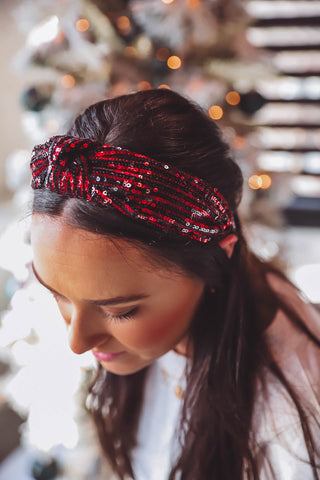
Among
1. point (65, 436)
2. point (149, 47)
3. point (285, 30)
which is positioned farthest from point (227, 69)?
point (285, 30)

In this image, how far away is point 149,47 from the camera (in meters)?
1.45

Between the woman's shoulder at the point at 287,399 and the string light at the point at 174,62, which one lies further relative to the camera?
the string light at the point at 174,62

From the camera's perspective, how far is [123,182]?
54 cm

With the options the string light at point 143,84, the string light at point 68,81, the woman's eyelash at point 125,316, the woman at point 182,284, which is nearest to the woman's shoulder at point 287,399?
the woman at point 182,284

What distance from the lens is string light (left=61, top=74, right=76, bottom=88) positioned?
4.77 ft

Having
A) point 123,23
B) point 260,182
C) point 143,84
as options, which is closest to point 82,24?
point 123,23

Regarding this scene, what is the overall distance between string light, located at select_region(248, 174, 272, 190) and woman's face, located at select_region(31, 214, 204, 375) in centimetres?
101

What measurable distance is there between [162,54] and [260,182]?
0.62 metres

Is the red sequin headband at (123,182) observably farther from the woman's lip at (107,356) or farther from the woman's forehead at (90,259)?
the woman's lip at (107,356)

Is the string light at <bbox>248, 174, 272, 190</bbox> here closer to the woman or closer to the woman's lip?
the woman

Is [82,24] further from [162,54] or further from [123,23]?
[162,54]

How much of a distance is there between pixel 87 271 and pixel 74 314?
90mm

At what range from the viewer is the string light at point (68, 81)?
1.46 metres

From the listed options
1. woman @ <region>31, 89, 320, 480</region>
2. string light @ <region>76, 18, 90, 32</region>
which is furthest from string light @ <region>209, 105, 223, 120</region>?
woman @ <region>31, 89, 320, 480</region>
